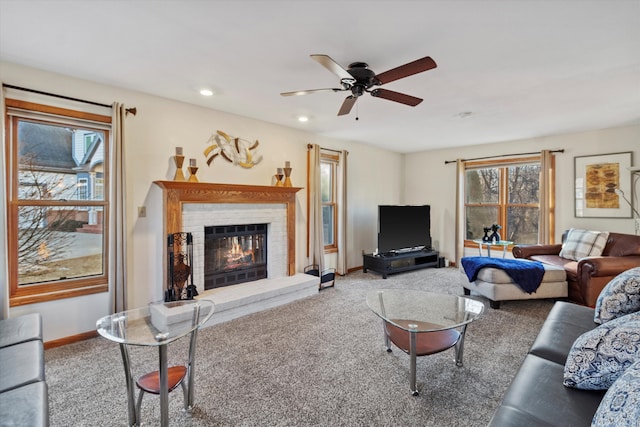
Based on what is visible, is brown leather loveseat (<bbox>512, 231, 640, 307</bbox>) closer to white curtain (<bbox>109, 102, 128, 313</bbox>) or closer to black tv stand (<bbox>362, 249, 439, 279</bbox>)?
black tv stand (<bbox>362, 249, 439, 279</bbox>)

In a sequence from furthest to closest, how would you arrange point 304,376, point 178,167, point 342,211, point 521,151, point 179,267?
point 342,211, point 521,151, point 178,167, point 179,267, point 304,376

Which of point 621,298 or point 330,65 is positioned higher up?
point 330,65

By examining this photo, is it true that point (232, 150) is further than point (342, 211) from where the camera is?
No

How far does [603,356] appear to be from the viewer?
4.47ft

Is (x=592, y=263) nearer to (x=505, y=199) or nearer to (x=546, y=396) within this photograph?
(x=505, y=199)

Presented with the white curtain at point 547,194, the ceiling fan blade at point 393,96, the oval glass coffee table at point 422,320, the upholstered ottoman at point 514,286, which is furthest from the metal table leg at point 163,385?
the white curtain at point 547,194

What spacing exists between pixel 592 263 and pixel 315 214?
11.6 feet

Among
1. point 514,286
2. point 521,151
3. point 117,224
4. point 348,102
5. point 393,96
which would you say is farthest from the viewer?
point 521,151

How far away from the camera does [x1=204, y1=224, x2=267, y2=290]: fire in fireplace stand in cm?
394

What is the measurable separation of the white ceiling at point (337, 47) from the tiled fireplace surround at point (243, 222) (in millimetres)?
1087

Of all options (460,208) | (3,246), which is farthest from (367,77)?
(460,208)

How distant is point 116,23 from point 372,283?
4425 millimetres

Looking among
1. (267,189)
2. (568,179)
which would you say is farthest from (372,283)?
(568,179)

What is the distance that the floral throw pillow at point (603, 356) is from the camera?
131 centimetres
